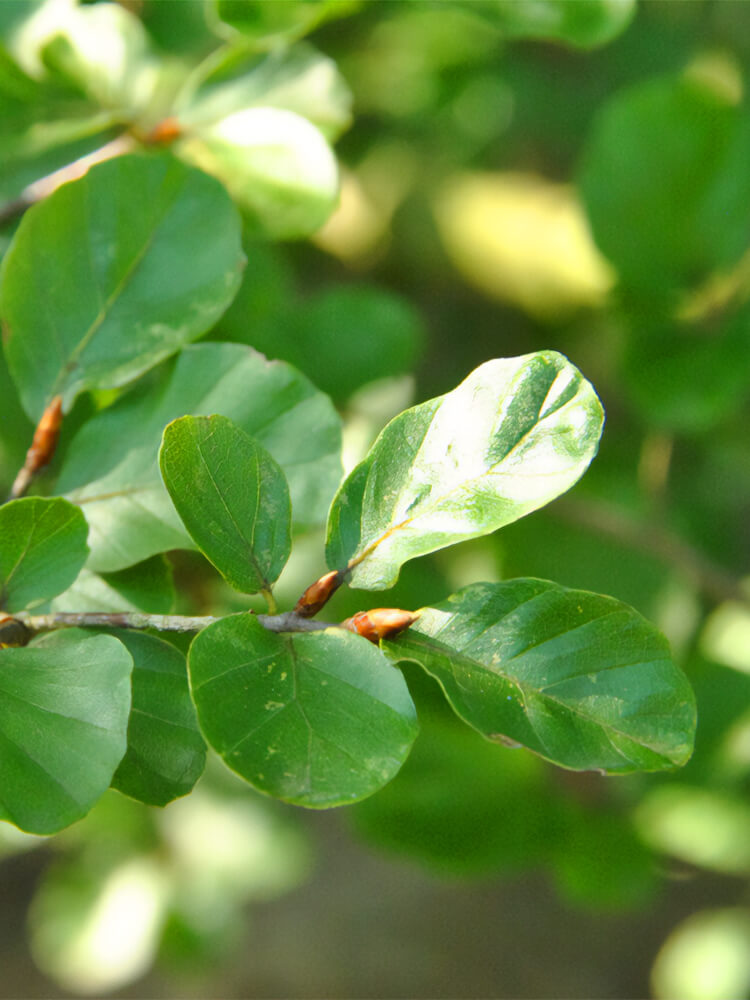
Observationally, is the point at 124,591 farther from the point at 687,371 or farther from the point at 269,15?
the point at 687,371

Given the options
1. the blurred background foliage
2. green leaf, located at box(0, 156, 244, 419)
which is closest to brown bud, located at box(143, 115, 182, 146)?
the blurred background foliage

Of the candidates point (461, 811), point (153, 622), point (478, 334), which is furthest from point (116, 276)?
point (478, 334)

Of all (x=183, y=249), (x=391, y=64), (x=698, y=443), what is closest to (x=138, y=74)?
(x=183, y=249)

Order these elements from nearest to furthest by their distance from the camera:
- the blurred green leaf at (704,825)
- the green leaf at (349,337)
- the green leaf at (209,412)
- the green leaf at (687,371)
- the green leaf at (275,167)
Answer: the green leaf at (209,412), the green leaf at (275,167), the green leaf at (349,337), the green leaf at (687,371), the blurred green leaf at (704,825)

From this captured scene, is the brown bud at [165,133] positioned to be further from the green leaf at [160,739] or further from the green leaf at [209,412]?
the green leaf at [160,739]

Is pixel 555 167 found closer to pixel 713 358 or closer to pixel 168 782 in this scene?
pixel 713 358

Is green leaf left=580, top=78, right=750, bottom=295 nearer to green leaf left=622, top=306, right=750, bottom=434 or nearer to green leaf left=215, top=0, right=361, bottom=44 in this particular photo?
green leaf left=622, top=306, right=750, bottom=434

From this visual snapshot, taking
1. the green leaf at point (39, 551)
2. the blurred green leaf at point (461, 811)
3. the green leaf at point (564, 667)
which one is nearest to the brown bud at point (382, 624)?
the green leaf at point (564, 667)

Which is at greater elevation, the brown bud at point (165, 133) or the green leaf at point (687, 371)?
the brown bud at point (165, 133)
